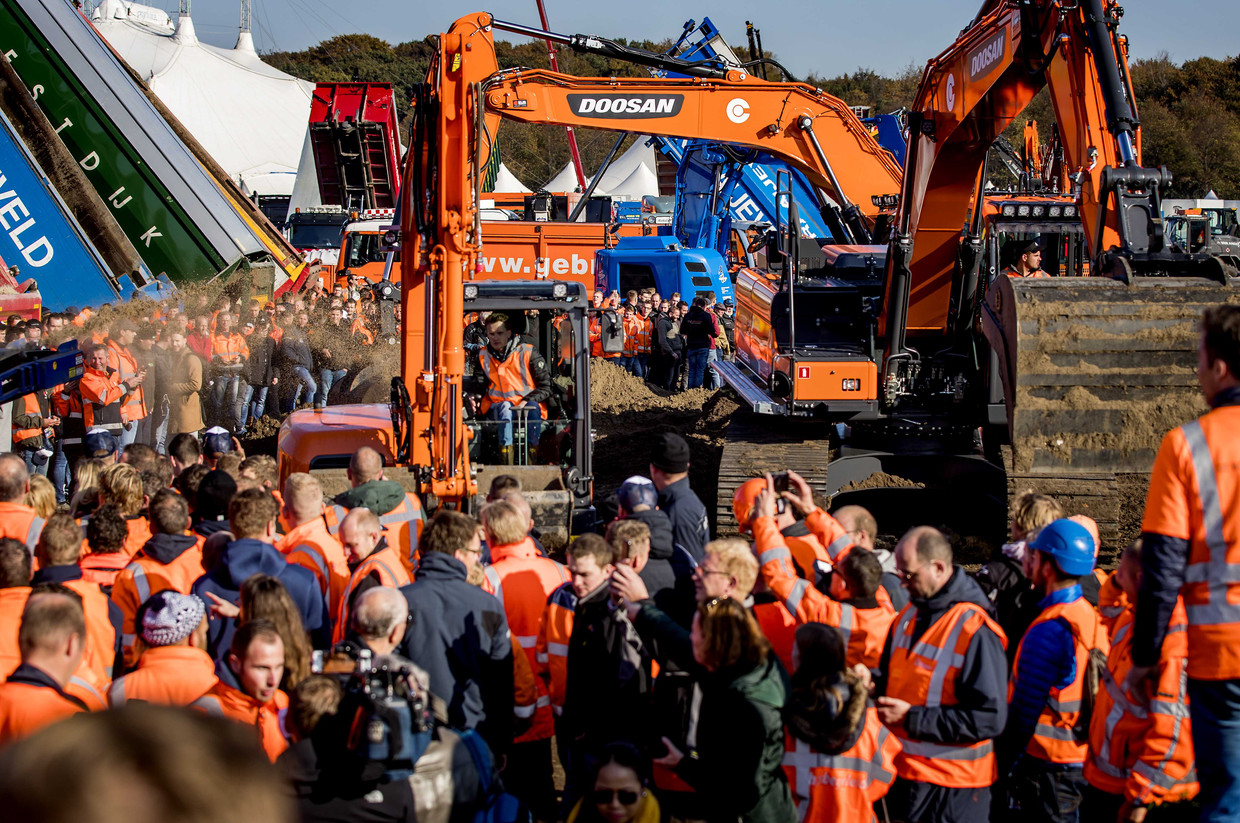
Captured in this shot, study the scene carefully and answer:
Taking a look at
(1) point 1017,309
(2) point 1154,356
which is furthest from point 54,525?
(2) point 1154,356

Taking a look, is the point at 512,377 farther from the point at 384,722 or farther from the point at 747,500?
the point at 384,722

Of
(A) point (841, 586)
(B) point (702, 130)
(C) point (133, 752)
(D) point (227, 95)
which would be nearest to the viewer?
(C) point (133, 752)

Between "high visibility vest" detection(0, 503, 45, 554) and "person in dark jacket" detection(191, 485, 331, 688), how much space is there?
1.60 meters

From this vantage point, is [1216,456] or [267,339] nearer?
[1216,456]

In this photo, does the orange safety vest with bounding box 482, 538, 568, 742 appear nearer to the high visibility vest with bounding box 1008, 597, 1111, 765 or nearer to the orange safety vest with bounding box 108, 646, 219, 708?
the orange safety vest with bounding box 108, 646, 219, 708

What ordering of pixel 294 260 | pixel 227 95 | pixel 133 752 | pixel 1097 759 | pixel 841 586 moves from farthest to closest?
pixel 227 95
pixel 294 260
pixel 841 586
pixel 1097 759
pixel 133 752

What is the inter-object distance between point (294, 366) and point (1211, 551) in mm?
14008

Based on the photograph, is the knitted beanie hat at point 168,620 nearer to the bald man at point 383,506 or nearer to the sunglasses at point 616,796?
the sunglasses at point 616,796

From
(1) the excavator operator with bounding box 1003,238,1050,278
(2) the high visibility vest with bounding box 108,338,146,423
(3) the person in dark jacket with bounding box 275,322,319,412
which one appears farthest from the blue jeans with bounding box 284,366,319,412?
(1) the excavator operator with bounding box 1003,238,1050,278

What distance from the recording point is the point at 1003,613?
493 cm

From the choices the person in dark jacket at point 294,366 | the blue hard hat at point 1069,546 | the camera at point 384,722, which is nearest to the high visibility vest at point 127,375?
the person in dark jacket at point 294,366

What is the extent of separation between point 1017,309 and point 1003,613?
9.39ft

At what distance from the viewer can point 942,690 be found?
13.0ft

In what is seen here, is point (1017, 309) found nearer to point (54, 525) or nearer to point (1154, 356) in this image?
point (1154, 356)
